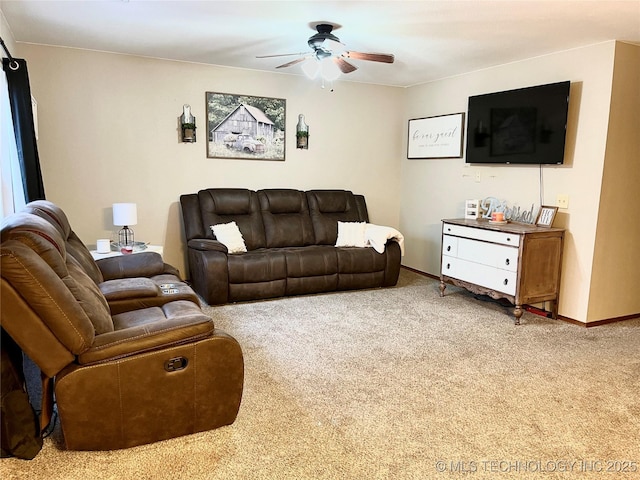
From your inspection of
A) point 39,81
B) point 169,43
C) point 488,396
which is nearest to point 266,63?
point 169,43

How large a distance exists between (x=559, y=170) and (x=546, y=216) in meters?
0.41

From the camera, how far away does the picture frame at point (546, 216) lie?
402cm

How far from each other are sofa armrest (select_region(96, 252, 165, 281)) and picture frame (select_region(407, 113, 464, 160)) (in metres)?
3.35

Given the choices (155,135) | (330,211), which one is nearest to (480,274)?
(330,211)

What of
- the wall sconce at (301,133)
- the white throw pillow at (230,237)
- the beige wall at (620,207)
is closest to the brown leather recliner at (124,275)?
the white throw pillow at (230,237)

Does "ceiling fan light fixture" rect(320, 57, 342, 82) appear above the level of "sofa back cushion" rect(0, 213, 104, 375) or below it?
above

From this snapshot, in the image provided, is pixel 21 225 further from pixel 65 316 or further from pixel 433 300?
pixel 433 300

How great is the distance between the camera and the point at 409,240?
598 centimetres

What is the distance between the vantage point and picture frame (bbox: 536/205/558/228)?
13.2ft

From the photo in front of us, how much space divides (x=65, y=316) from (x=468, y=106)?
4315 millimetres

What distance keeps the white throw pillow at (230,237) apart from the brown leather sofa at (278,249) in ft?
0.30

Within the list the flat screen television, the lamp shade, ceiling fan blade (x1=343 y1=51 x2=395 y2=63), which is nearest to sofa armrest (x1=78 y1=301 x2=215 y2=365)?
ceiling fan blade (x1=343 y1=51 x2=395 y2=63)

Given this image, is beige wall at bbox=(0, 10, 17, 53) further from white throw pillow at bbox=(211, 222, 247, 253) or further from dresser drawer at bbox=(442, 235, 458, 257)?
dresser drawer at bbox=(442, 235, 458, 257)

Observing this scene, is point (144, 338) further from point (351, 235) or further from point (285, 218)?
point (351, 235)
